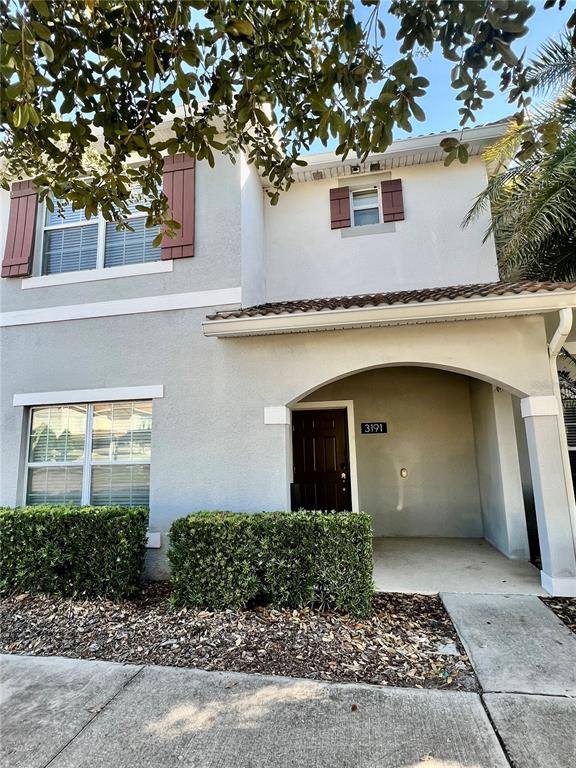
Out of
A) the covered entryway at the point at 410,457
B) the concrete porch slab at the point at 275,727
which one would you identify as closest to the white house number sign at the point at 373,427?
the covered entryway at the point at 410,457

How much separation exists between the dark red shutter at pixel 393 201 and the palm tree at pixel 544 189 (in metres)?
1.22

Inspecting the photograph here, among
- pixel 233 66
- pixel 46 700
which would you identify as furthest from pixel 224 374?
pixel 46 700

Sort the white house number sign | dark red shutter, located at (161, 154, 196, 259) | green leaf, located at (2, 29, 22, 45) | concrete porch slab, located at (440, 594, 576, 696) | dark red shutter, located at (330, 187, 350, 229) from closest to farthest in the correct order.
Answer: green leaf, located at (2, 29, 22, 45), concrete porch slab, located at (440, 594, 576, 696), dark red shutter, located at (161, 154, 196, 259), dark red shutter, located at (330, 187, 350, 229), the white house number sign

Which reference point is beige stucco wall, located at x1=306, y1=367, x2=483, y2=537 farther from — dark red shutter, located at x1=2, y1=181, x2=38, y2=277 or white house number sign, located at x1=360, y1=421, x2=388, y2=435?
dark red shutter, located at x1=2, y1=181, x2=38, y2=277

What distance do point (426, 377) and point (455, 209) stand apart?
3126 mm

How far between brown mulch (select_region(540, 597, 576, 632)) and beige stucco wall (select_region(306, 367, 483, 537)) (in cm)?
302

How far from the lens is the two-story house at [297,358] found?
18.6 feet

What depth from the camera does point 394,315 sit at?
554 centimetres

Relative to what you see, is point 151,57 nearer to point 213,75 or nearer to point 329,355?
point 213,75

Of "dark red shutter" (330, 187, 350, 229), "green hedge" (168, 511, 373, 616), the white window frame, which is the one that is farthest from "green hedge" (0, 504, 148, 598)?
the white window frame

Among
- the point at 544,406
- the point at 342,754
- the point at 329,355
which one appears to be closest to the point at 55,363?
the point at 329,355

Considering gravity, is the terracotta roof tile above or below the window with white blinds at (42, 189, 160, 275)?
below

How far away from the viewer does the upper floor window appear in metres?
8.23

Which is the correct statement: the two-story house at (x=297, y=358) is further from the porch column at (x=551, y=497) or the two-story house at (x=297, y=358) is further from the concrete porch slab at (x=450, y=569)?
the concrete porch slab at (x=450, y=569)
